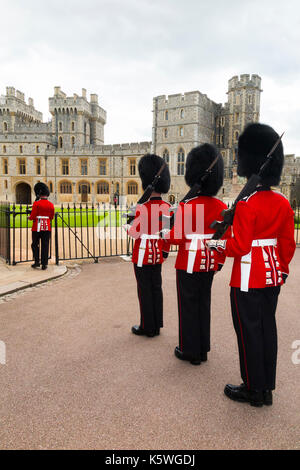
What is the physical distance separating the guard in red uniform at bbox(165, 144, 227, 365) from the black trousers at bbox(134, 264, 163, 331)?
569 millimetres

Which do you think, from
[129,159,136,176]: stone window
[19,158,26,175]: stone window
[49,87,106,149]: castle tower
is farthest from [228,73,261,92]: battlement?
[19,158,26,175]: stone window

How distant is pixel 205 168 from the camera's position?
2908 mm

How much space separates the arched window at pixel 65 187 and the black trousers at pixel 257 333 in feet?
134

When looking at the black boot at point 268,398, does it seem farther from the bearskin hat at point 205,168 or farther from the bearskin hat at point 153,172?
the bearskin hat at point 153,172

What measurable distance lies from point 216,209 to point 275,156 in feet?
2.42

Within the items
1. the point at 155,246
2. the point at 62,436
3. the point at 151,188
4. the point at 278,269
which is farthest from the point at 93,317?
the point at 278,269

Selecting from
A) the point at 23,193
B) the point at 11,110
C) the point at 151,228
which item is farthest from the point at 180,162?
the point at 151,228

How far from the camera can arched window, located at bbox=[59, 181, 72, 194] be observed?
4131cm

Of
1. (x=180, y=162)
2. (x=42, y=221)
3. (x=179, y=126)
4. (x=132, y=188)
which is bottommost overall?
(x=42, y=221)

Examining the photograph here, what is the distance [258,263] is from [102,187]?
39955 mm

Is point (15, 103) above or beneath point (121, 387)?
above

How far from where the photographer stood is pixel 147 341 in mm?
3426

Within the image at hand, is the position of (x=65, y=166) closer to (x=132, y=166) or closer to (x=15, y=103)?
(x=132, y=166)

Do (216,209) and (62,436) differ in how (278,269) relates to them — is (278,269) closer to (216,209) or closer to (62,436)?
(216,209)
